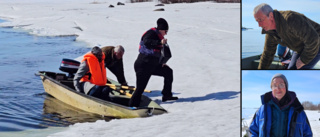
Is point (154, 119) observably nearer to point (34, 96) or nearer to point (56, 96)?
point (56, 96)

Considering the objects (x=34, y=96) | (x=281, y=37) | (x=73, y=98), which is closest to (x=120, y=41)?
(x=34, y=96)

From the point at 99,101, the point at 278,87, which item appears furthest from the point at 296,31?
the point at 99,101

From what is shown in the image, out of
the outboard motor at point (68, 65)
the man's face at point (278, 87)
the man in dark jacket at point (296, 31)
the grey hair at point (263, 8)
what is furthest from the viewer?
the outboard motor at point (68, 65)

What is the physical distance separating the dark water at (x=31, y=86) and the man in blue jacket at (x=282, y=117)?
417 centimetres

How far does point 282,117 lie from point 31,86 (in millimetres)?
7719

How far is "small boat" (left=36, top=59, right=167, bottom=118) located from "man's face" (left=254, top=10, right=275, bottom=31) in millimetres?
3939

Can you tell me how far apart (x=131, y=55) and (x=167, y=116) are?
7.29m

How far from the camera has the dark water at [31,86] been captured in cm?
723

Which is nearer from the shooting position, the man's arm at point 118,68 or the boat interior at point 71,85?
the boat interior at point 71,85

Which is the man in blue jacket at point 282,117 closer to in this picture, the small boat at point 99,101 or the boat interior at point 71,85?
the small boat at point 99,101

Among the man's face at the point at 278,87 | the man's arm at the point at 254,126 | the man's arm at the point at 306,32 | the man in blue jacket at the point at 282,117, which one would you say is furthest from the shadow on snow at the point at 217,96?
the man's arm at the point at 306,32

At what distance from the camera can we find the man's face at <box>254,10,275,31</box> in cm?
270

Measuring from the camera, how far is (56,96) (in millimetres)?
8484

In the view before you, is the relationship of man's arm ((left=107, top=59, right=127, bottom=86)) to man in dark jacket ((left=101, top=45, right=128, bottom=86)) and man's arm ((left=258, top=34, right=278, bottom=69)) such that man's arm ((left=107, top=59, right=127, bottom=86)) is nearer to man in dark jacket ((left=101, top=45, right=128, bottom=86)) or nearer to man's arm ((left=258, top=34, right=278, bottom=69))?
man in dark jacket ((left=101, top=45, right=128, bottom=86))
